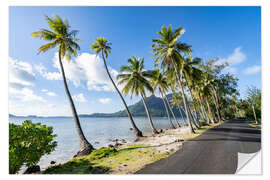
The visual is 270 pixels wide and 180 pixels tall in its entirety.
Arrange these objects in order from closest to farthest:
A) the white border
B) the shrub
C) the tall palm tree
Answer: the shrub → the white border → the tall palm tree

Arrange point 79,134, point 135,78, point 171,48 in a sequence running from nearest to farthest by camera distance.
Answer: point 79,134
point 171,48
point 135,78

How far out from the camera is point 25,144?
4.25 m

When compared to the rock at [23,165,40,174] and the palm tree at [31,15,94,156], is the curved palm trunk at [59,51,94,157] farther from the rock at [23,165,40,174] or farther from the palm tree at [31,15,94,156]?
the rock at [23,165,40,174]

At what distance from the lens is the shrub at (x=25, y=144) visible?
397 centimetres

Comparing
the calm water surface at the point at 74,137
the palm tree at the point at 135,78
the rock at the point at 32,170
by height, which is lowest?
the calm water surface at the point at 74,137

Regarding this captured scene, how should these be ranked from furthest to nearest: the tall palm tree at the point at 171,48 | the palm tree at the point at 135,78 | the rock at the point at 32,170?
the palm tree at the point at 135,78 → the tall palm tree at the point at 171,48 → the rock at the point at 32,170

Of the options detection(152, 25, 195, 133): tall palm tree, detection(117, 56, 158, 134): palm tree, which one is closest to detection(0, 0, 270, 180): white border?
detection(152, 25, 195, 133): tall palm tree

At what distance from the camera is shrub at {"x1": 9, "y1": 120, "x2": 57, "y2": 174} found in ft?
13.0

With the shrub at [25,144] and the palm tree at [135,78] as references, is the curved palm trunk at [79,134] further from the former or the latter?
the palm tree at [135,78]
